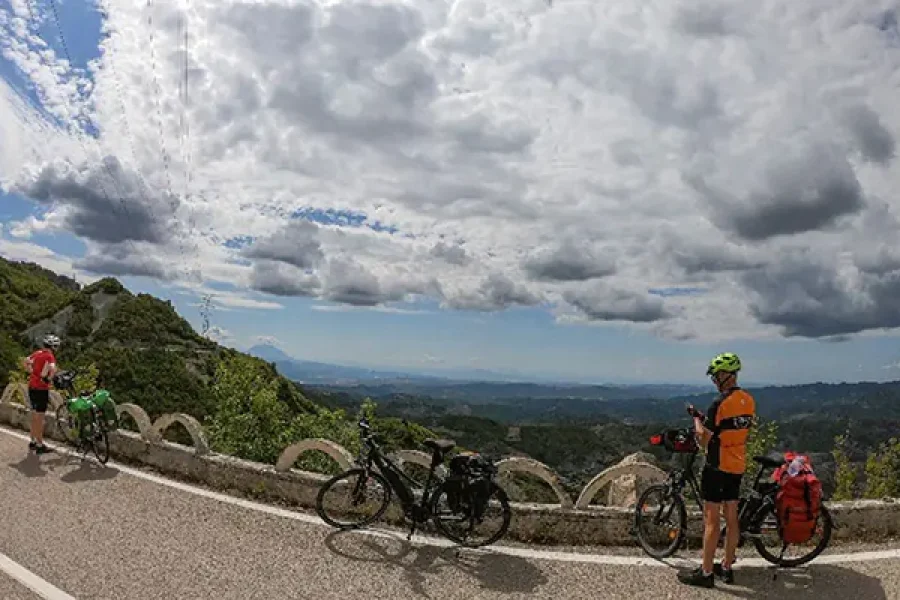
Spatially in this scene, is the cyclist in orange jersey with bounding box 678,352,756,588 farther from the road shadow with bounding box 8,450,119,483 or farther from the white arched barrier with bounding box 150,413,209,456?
the road shadow with bounding box 8,450,119,483

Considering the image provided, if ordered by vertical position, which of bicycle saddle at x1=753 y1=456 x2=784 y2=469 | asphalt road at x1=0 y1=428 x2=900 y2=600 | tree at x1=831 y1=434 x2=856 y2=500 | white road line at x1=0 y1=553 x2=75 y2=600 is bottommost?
tree at x1=831 y1=434 x2=856 y2=500

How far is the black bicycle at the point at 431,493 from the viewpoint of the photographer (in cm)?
679

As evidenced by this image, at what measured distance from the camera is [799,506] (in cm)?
611

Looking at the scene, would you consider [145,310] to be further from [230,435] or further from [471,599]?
[471,599]

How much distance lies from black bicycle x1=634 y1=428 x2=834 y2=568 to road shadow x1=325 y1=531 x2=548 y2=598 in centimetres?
152

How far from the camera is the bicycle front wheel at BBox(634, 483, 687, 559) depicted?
6.70 meters

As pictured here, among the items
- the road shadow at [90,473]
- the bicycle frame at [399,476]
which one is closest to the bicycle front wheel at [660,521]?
the bicycle frame at [399,476]

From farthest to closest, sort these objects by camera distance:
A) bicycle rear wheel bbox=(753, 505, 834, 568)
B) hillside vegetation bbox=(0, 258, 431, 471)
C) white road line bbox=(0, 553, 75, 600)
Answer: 1. hillside vegetation bbox=(0, 258, 431, 471)
2. bicycle rear wheel bbox=(753, 505, 834, 568)
3. white road line bbox=(0, 553, 75, 600)

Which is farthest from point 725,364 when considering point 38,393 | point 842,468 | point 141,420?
point 842,468

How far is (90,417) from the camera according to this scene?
1007cm

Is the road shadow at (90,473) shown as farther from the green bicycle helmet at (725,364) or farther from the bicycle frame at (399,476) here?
the green bicycle helmet at (725,364)

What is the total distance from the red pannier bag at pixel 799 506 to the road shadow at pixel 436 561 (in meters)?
2.40

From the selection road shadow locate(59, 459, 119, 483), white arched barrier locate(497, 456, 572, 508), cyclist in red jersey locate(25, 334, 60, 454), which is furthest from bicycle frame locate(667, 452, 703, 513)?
cyclist in red jersey locate(25, 334, 60, 454)

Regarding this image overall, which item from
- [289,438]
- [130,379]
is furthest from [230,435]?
Result: [130,379]
